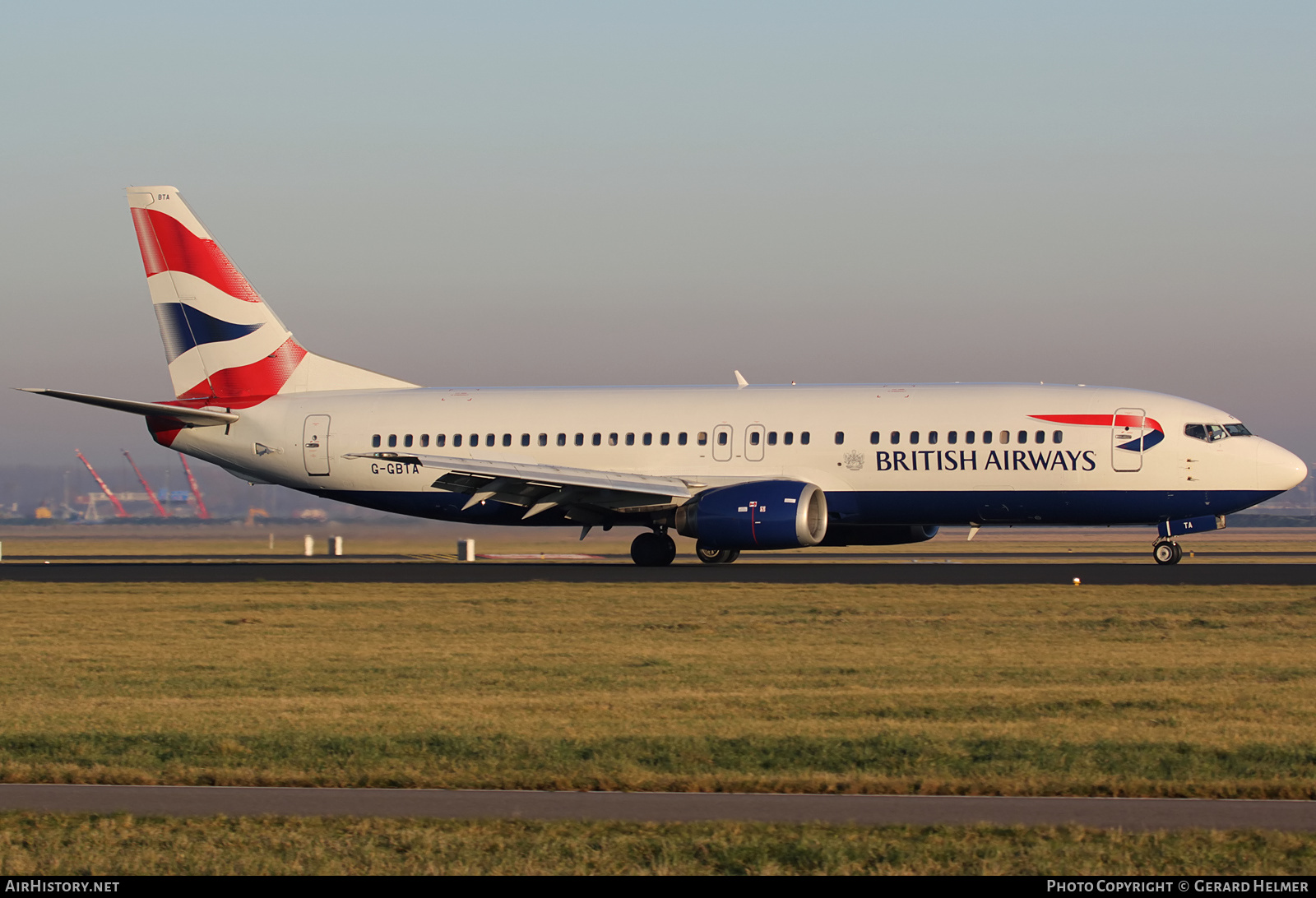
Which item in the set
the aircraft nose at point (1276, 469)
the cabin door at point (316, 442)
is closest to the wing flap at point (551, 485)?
the cabin door at point (316, 442)

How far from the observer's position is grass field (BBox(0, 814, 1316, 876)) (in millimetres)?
8836

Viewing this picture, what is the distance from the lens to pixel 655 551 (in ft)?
132

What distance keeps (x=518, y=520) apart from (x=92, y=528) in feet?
207

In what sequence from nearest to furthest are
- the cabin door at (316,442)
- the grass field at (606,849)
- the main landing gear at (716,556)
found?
the grass field at (606,849) < the main landing gear at (716,556) < the cabin door at (316,442)

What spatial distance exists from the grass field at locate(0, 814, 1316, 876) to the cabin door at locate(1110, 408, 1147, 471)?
93.0 ft

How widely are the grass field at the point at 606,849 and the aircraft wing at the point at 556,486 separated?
27753 mm

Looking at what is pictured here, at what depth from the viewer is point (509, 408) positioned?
139 ft

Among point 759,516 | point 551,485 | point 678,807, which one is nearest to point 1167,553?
point 759,516

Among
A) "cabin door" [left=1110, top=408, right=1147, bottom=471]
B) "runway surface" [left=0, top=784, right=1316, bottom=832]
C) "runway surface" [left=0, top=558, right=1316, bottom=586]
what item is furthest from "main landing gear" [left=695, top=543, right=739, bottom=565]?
"runway surface" [left=0, top=784, right=1316, bottom=832]

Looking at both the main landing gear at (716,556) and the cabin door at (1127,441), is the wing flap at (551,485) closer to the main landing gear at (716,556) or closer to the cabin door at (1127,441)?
the main landing gear at (716,556)

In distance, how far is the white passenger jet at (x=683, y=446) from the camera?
36906mm

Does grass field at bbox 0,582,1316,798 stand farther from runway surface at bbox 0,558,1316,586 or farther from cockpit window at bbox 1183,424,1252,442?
cockpit window at bbox 1183,424,1252,442

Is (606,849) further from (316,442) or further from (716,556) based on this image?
(316,442)
